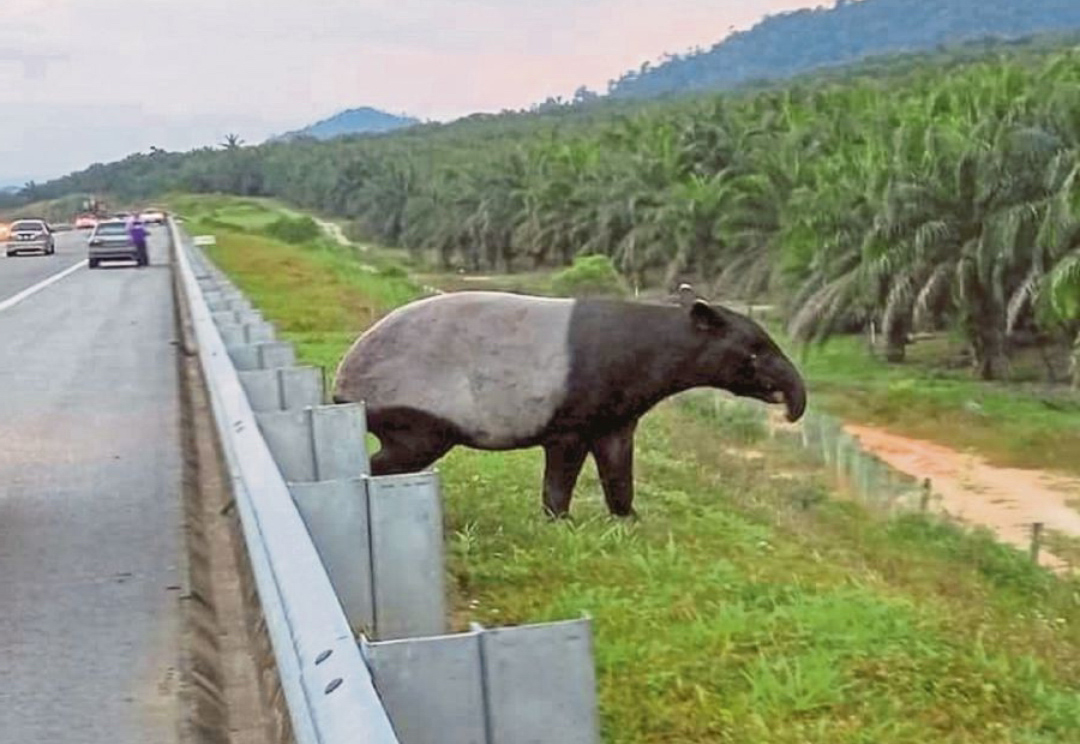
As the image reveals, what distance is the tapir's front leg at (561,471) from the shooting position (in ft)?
29.1

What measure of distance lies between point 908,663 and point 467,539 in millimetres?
2613

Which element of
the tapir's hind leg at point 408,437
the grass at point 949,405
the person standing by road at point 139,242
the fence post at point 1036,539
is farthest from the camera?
the person standing by road at point 139,242

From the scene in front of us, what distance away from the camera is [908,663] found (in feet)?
20.4

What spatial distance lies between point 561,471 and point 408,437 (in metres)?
0.77

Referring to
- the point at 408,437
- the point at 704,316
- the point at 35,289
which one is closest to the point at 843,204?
the point at 35,289

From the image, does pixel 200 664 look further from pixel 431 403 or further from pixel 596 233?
pixel 596 233

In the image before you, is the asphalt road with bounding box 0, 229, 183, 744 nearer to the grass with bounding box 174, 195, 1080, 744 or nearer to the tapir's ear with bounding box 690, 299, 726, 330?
the grass with bounding box 174, 195, 1080, 744

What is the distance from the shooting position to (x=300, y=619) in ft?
12.6

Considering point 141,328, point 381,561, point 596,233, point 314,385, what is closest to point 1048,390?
point 141,328

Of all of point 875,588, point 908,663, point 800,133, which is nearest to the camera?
point 908,663

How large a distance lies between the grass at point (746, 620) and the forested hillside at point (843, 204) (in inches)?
724

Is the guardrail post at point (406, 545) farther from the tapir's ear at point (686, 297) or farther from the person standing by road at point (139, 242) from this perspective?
the person standing by road at point (139, 242)

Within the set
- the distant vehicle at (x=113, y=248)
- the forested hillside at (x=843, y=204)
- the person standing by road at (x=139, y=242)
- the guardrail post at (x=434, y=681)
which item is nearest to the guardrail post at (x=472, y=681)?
the guardrail post at (x=434, y=681)

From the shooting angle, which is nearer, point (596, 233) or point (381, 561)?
point (381, 561)
